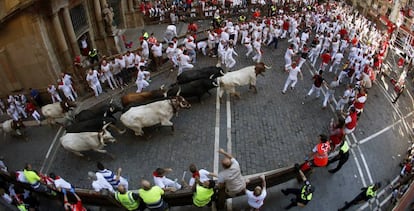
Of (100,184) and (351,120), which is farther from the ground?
(100,184)

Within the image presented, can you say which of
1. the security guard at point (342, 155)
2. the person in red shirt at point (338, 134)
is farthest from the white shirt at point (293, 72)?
the security guard at point (342, 155)

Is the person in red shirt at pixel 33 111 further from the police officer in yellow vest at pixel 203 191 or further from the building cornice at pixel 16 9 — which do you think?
the police officer in yellow vest at pixel 203 191

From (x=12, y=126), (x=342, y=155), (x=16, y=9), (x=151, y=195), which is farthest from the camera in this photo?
(x=16, y=9)

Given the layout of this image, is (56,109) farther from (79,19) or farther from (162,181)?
(79,19)

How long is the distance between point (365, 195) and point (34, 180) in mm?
10882

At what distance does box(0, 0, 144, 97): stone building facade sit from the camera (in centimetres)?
1488

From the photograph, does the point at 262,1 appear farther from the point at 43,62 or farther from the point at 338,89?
the point at 43,62

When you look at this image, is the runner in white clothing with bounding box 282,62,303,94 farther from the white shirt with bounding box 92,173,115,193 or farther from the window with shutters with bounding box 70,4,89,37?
the window with shutters with bounding box 70,4,89,37

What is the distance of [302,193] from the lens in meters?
9.66

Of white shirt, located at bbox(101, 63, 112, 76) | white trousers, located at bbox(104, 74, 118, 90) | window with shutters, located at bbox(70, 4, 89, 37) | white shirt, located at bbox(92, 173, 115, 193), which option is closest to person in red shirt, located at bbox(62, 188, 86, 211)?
white shirt, located at bbox(92, 173, 115, 193)

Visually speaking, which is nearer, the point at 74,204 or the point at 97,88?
the point at 74,204

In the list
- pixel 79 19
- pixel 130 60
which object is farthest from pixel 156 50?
pixel 79 19

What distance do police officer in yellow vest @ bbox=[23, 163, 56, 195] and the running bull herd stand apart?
214cm

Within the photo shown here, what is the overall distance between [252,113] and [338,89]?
592 cm
